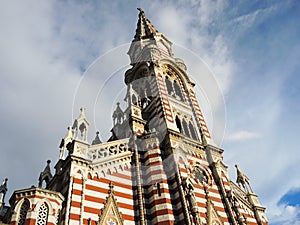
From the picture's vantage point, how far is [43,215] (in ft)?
42.7

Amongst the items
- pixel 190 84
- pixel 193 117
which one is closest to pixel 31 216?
pixel 193 117

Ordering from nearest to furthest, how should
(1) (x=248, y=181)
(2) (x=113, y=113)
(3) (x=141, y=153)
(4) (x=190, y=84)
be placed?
(3) (x=141, y=153), (1) (x=248, y=181), (2) (x=113, y=113), (4) (x=190, y=84)

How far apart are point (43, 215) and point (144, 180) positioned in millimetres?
6801

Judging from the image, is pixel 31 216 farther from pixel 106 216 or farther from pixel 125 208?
pixel 125 208

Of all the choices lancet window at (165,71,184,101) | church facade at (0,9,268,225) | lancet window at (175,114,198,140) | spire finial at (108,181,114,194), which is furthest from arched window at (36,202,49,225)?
lancet window at (165,71,184,101)

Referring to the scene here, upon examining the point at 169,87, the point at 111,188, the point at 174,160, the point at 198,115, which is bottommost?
the point at 111,188

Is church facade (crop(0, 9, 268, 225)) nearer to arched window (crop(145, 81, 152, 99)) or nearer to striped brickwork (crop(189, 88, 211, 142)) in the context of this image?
striped brickwork (crop(189, 88, 211, 142))

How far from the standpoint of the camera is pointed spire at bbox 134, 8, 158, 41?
114 feet

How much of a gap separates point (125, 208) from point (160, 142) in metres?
5.66

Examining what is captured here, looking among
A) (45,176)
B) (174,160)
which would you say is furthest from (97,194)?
(45,176)

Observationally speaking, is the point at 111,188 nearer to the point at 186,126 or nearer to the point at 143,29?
the point at 186,126

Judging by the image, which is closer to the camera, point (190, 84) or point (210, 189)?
point (210, 189)

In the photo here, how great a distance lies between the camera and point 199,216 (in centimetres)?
1584

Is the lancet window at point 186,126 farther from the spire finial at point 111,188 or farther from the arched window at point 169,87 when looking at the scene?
the spire finial at point 111,188
